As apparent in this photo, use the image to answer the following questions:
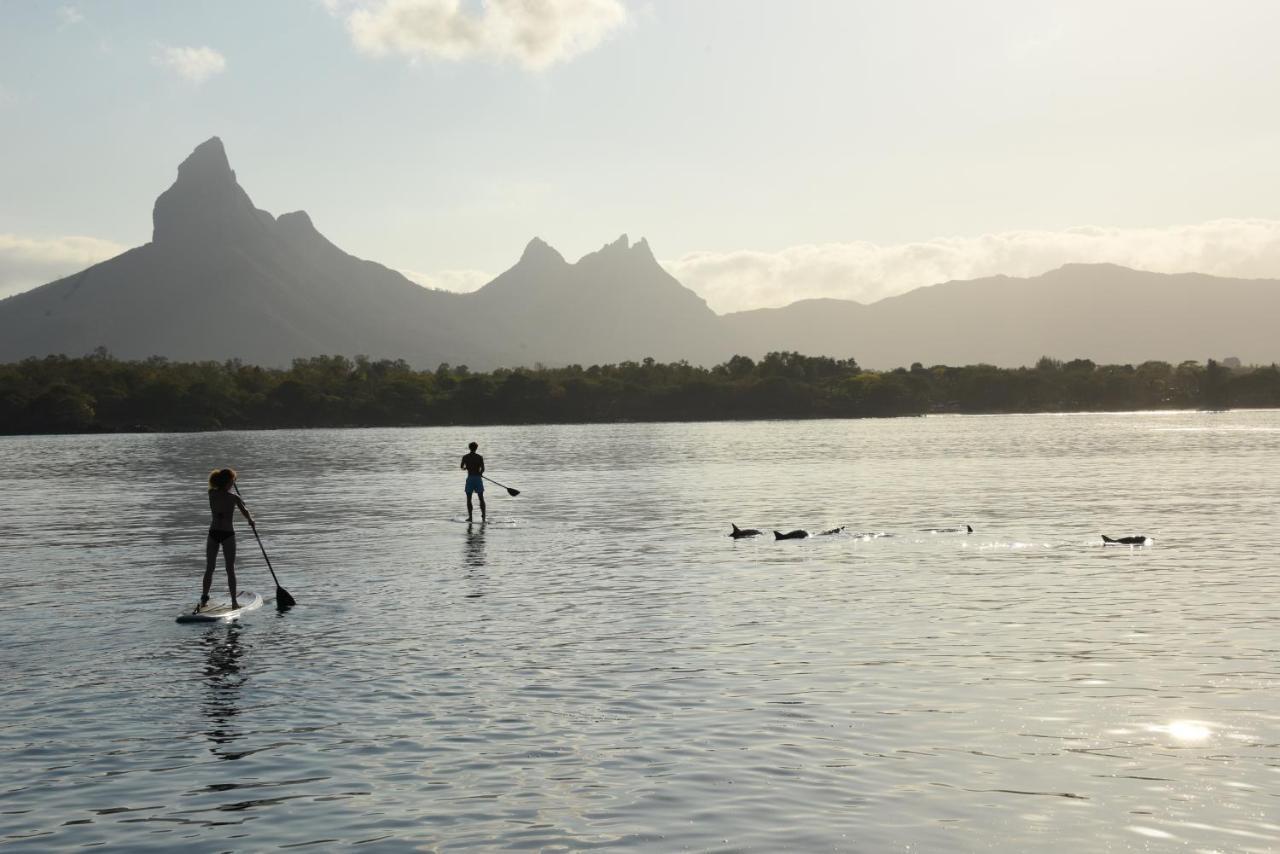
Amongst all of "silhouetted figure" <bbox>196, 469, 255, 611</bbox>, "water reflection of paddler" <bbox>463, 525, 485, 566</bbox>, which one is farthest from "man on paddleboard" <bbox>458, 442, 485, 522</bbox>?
"silhouetted figure" <bbox>196, 469, 255, 611</bbox>

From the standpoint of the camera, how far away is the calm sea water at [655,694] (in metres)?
11.2

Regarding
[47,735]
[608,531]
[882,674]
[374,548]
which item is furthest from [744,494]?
[47,735]

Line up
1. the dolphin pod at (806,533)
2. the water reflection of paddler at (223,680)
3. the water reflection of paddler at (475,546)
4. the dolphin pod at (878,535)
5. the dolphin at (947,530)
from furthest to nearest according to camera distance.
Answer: the dolphin at (947,530)
the dolphin pod at (806,533)
the dolphin pod at (878,535)
the water reflection of paddler at (475,546)
the water reflection of paddler at (223,680)

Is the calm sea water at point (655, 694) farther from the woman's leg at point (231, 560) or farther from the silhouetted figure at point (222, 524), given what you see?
the silhouetted figure at point (222, 524)

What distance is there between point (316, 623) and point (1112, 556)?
20.6m

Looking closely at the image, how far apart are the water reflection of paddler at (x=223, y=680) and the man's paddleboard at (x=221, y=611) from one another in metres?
0.29

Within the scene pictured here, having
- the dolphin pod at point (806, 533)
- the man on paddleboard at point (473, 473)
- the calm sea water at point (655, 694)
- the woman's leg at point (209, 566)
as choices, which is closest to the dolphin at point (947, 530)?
the dolphin pod at point (806, 533)

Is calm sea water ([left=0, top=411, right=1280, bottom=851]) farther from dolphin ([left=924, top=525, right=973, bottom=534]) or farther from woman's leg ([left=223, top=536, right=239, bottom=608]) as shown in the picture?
dolphin ([left=924, top=525, right=973, bottom=534])

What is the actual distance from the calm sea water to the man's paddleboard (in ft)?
0.96

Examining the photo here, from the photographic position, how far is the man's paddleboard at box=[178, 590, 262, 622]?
73.4 ft

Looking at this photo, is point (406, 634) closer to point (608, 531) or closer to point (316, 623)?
point (316, 623)

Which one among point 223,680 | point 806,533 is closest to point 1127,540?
point 806,533

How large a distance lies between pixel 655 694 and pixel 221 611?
35.3 feet

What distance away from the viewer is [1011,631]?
2066cm
